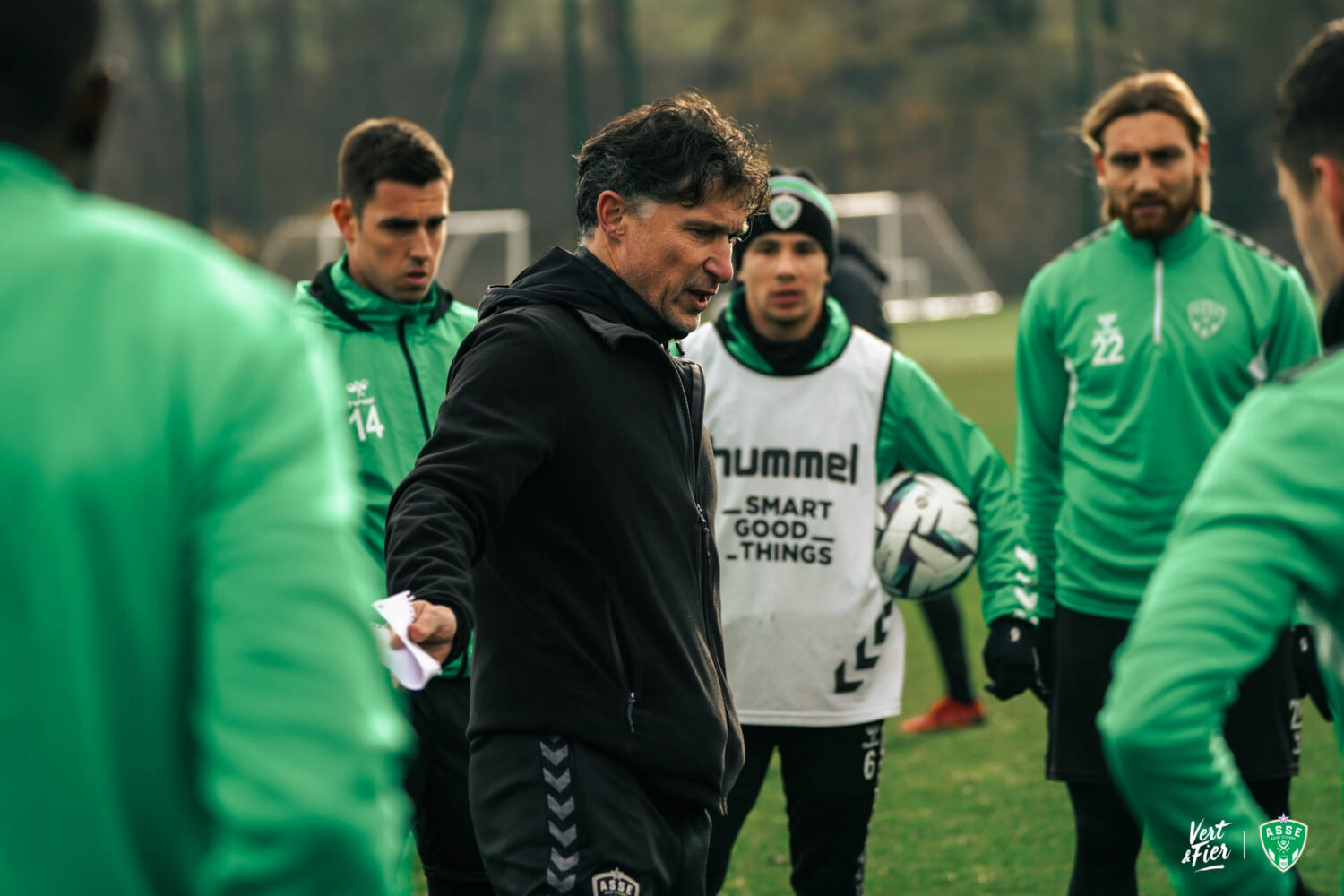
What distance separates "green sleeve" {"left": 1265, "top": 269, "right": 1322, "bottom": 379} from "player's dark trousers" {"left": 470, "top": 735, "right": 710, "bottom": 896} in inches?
89.4

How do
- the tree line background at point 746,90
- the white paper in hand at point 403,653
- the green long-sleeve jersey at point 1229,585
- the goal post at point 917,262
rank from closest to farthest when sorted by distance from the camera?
1. the green long-sleeve jersey at point 1229,585
2. the white paper in hand at point 403,653
3. the goal post at point 917,262
4. the tree line background at point 746,90

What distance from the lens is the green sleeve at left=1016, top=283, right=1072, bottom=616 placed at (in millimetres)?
4367

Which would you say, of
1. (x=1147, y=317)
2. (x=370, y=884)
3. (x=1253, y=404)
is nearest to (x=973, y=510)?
(x=1147, y=317)

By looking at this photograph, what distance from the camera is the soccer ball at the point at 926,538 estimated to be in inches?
160

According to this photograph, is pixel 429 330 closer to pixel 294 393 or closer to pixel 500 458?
pixel 500 458

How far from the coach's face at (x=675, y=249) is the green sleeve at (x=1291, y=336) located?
1.88 metres

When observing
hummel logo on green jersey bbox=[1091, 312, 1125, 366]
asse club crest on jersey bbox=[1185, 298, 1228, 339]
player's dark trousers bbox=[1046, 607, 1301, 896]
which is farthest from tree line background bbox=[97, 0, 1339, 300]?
player's dark trousers bbox=[1046, 607, 1301, 896]

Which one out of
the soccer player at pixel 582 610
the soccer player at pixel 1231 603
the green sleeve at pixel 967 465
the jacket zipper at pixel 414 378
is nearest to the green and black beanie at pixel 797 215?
the green sleeve at pixel 967 465

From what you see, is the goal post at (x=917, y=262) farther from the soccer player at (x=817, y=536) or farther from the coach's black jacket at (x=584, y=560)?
the coach's black jacket at (x=584, y=560)

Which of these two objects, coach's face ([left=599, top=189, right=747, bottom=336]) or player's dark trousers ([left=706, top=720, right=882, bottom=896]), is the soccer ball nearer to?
player's dark trousers ([left=706, top=720, right=882, bottom=896])

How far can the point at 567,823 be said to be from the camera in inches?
102

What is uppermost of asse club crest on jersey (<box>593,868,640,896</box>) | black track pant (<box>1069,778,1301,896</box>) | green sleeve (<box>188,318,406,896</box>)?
green sleeve (<box>188,318,406,896</box>)

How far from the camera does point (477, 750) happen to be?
272 cm

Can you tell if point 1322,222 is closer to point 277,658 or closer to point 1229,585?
point 1229,585
